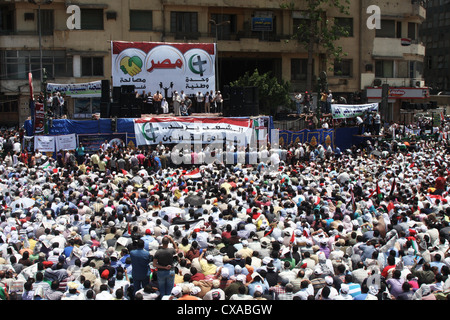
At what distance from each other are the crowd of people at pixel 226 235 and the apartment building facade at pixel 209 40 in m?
18.1

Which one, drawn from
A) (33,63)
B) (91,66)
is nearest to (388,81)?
(91,66)

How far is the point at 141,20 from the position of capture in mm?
38250

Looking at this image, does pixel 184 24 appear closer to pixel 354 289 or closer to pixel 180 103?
pixel 180 103

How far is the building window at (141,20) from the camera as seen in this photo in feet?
125

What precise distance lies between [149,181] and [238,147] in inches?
306

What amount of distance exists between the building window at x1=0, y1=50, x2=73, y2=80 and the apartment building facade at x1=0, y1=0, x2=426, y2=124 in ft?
0.21

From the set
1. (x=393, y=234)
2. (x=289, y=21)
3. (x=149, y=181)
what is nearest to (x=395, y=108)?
(x=289, y=21)

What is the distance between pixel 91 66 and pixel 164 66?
34.1 ft

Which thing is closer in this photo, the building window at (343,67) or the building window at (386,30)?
the building window at (343,67)

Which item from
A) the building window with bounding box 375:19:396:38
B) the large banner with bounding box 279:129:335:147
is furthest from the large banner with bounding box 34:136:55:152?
the building window with bounding box 375:19:396:38

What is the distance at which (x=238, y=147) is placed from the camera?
84.0 ft

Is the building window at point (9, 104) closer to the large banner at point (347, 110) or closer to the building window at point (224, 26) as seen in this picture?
the building window at point (224, 26)

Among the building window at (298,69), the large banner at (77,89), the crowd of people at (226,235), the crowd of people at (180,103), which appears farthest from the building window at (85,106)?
the building window at (298,69)
